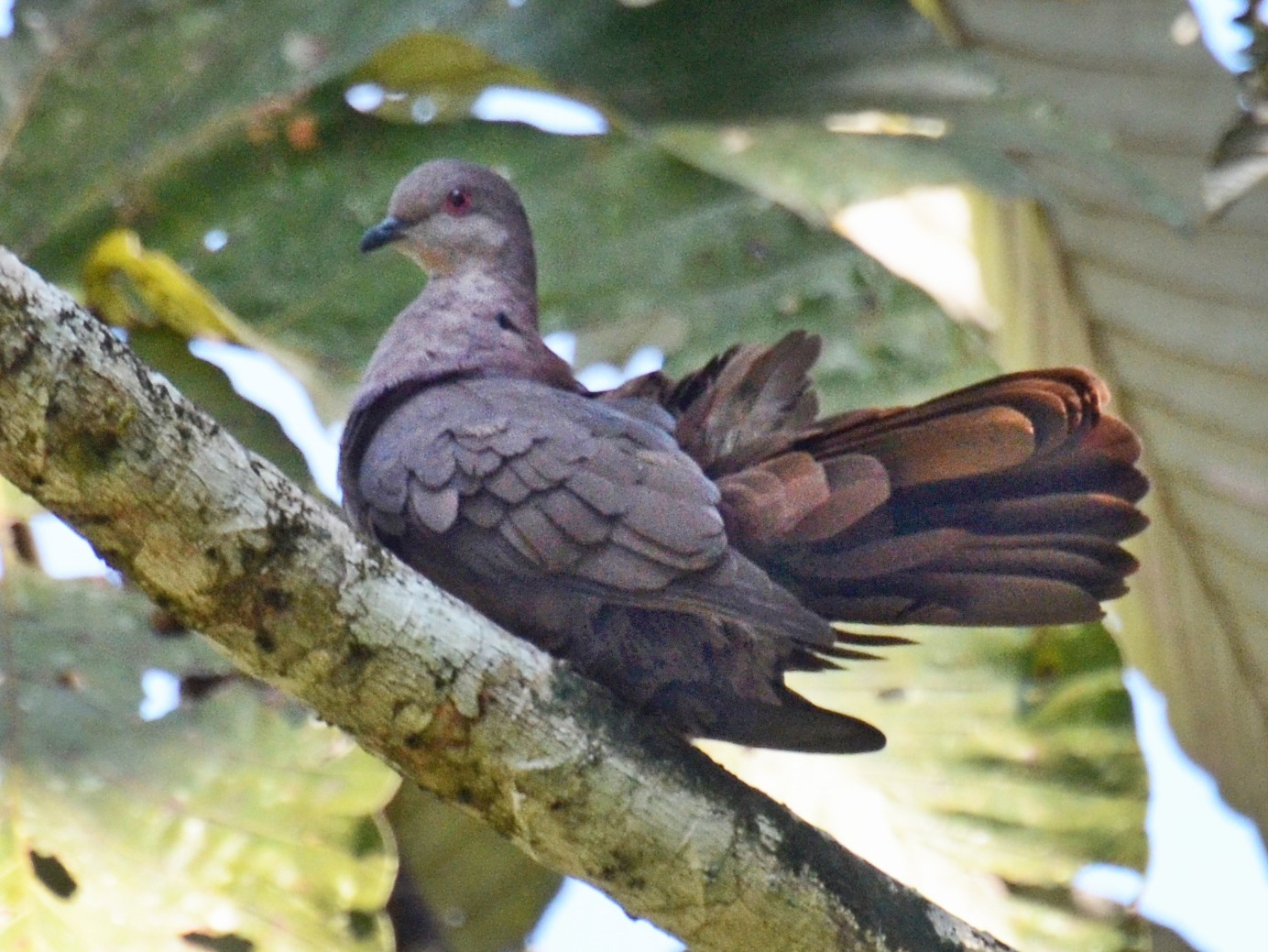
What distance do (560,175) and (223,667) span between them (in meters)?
1.38

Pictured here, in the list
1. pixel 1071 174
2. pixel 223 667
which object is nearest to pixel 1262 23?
pixel 1071 174

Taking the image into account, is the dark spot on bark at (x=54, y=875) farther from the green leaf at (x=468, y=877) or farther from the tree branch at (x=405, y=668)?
the tree branch at (x=405, y=668)

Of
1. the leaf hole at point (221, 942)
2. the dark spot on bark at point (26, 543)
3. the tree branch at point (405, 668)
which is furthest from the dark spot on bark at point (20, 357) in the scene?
the dark spot on bark at point (26, 543)

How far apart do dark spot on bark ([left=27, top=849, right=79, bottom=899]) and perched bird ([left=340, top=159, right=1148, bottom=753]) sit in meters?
0.99

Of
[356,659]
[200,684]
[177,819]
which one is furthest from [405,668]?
[200,684]

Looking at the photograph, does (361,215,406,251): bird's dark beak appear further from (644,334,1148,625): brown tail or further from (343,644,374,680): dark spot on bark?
(343,644,374,680): dark spot on bark

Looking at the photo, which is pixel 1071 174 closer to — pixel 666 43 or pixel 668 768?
pixel 666 43

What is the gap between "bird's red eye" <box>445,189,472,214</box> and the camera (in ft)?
11.3

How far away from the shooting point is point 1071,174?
4.05 metres

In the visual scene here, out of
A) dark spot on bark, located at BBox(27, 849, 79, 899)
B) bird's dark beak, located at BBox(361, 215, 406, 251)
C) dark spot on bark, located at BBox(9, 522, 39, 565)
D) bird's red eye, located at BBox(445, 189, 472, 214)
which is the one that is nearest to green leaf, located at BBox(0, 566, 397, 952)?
dark spot on bark, located at BBox(27, 849, 79, 899)

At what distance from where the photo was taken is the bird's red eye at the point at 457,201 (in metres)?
3.45

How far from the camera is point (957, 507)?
2.45 meters

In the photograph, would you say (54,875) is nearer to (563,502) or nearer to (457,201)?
(563,502)

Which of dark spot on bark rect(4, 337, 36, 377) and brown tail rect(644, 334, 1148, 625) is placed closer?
dark spot on bark rect(4, 337, 36, 377)
